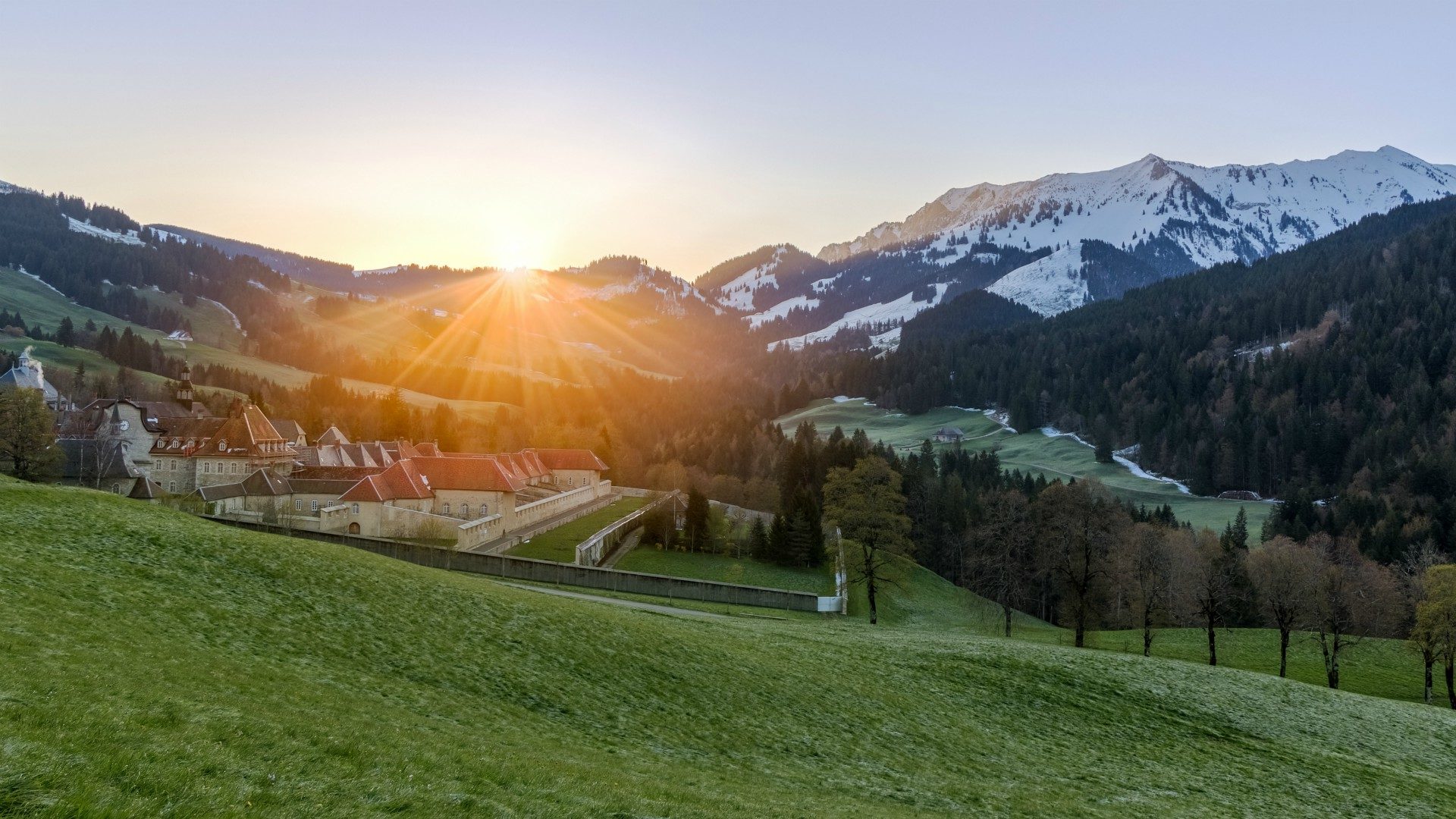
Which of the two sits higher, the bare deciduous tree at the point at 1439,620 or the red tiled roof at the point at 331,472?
the red tiled roof at the point at 331,472

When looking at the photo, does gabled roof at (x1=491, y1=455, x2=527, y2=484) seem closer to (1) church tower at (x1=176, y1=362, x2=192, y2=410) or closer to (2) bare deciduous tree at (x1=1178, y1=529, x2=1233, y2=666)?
(1) church tower at (x1=176, y1=362, x2=192, y2=410)

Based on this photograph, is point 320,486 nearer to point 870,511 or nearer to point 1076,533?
point 870,511

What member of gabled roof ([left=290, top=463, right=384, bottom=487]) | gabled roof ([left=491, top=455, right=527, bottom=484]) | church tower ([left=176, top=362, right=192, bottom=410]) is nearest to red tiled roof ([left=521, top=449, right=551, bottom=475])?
gabled roof ([left=491, top=455, right=527, bottom=484])

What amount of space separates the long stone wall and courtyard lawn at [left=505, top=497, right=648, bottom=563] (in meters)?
15.1

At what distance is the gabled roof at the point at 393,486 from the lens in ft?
234

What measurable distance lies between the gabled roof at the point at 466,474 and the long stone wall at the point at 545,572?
27.9 meters

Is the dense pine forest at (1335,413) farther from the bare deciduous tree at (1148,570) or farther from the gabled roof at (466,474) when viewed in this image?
the gabled roof at (466,474)

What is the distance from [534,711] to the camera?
66.8 feet

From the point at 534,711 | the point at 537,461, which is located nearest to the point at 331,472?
the point at 537,461

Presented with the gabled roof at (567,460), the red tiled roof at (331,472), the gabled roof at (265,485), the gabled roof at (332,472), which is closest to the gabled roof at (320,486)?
the gabled roof at (265,485)

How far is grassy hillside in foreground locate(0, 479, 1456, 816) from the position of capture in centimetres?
1190

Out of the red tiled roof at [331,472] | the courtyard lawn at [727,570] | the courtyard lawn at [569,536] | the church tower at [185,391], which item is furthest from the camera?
the church tower at [185,391]

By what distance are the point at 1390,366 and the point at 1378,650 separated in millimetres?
142522

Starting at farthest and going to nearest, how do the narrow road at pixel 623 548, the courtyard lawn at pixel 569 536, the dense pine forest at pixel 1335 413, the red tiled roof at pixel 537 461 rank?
the dense pine forest at pixel 1335 413
the red tiled roof at pixel 537 461
the narrow road at pixel 623 548
the courtyard lawn at pixel 569 536
